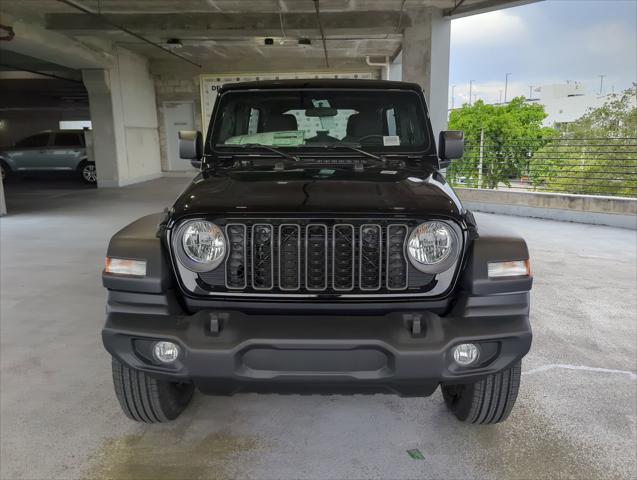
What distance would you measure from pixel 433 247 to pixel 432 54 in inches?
357

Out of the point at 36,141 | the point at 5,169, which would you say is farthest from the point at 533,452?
the point at 5,169

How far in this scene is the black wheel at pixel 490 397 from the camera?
2.22 m

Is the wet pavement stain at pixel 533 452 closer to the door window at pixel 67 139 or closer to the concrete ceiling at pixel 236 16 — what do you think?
the concrete ceiling at pixel 236 16

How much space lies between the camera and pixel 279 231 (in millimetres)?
1945

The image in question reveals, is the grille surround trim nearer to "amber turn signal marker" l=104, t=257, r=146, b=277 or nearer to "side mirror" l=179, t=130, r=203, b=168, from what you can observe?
"amber turn signal marker" l=104, t=257, r=146, b=277

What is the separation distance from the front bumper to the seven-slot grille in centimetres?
13

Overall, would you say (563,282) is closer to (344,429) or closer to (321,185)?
(344,429)

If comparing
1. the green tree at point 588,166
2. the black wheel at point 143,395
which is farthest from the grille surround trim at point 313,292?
the green tree at point 588,166

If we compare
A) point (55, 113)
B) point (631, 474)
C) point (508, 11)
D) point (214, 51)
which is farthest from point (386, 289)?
point (55, 113)

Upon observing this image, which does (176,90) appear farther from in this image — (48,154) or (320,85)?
(320,85)

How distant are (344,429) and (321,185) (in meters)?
1.21

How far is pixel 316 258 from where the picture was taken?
1.98 m

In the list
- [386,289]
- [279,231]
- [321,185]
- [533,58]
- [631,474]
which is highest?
[533,58]

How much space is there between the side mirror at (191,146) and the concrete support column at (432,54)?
774 cm
